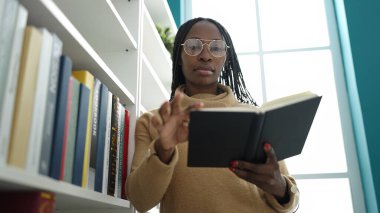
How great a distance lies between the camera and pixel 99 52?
4.90ft

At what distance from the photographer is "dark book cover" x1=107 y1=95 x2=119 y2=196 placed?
3.48ft

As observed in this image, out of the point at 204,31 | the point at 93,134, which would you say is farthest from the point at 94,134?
the point at 204,31

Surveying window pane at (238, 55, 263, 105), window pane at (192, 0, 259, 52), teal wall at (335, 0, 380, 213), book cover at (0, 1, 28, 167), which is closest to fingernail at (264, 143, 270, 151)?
book cover at (0, 1, 28, 167)

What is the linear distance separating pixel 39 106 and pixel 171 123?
0.29m

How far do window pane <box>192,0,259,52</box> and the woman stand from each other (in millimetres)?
1500

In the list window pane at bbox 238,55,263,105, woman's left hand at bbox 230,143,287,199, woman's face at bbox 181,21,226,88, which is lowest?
woman's left hand at bbox 230,143,287,199

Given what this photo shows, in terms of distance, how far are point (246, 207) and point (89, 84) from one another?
1.86 ft

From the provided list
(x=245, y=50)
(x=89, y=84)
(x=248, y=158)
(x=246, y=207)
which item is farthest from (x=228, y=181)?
(x=245, y=50)

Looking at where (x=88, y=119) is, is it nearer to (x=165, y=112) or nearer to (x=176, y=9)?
(x=165, y=112)

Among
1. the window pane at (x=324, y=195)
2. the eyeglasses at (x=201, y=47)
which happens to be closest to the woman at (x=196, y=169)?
the eyeglasses at (x=201, y=47)

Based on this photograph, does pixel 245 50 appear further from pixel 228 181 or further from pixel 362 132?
pixel 228 181

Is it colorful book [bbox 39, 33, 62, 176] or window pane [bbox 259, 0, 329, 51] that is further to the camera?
window pane [bbox 259, 0, 329, 51]

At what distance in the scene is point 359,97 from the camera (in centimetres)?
233

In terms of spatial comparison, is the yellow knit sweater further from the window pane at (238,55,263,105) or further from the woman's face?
the window pane at (238,55,263,105)
